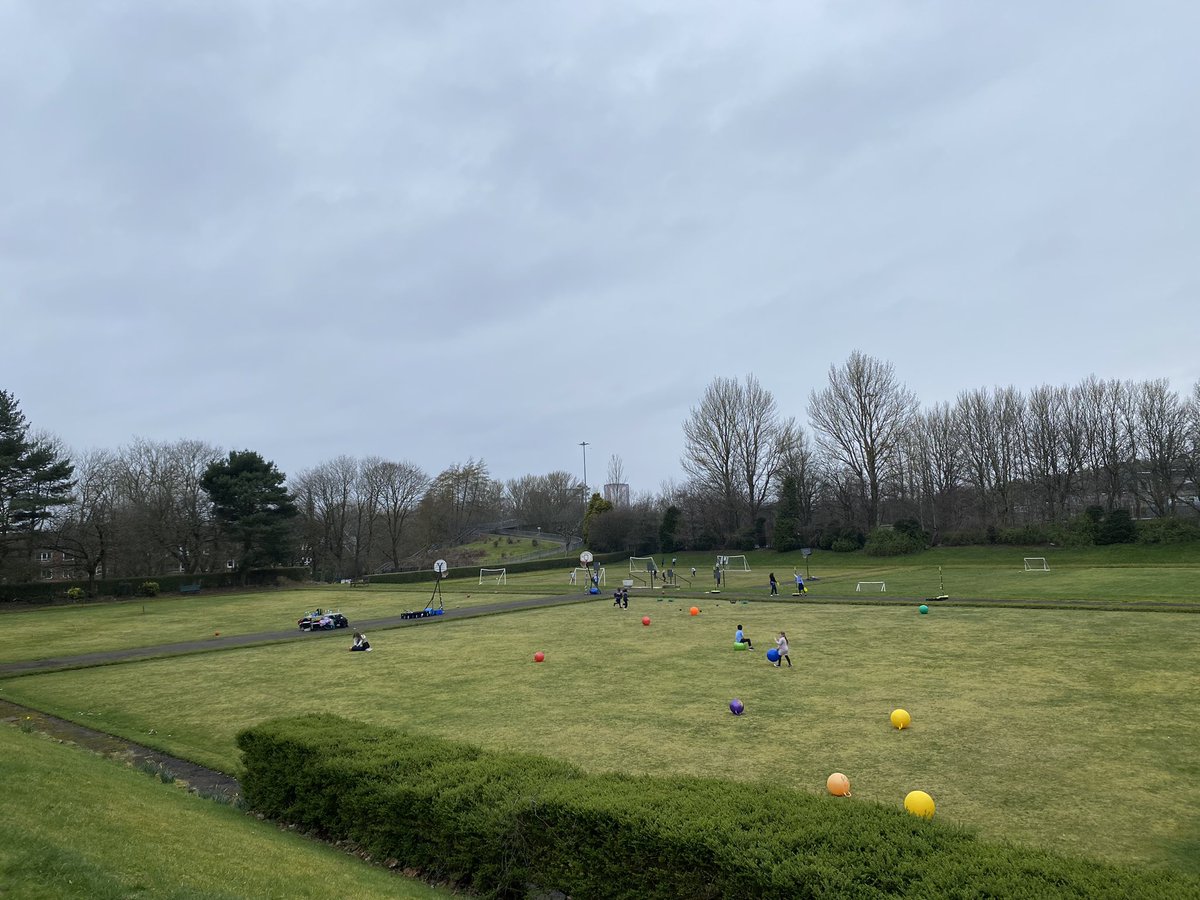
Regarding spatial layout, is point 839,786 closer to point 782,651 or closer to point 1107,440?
point 782,651

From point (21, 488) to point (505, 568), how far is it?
41647 millimetres

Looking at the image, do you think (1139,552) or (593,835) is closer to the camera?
(593,835)

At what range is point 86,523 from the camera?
63.3 m

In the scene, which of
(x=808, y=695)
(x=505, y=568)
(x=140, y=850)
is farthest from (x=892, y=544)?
(x=140, y=850)

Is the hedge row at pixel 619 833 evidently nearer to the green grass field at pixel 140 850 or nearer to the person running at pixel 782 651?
the green grass field at pixel 140 850

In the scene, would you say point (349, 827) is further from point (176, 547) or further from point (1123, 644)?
point (176, 547)

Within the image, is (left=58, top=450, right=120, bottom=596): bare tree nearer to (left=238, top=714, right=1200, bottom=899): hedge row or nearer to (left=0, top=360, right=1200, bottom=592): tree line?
(left=0, top=360, right=1200, bottom=592): tree line

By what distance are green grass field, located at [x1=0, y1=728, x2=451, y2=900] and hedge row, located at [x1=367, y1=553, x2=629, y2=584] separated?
204ft

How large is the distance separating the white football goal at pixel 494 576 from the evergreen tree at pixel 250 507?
66.2 ft

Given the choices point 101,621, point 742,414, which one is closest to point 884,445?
point 742,414

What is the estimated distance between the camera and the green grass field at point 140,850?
5.70 m

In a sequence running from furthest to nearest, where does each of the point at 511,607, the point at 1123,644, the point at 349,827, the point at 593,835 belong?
the point at 511,607 → the point at 1123,644 → the point at 349,827 → the point at 593,835

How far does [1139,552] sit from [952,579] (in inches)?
737

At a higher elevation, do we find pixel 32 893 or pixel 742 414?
pixel 742 414
